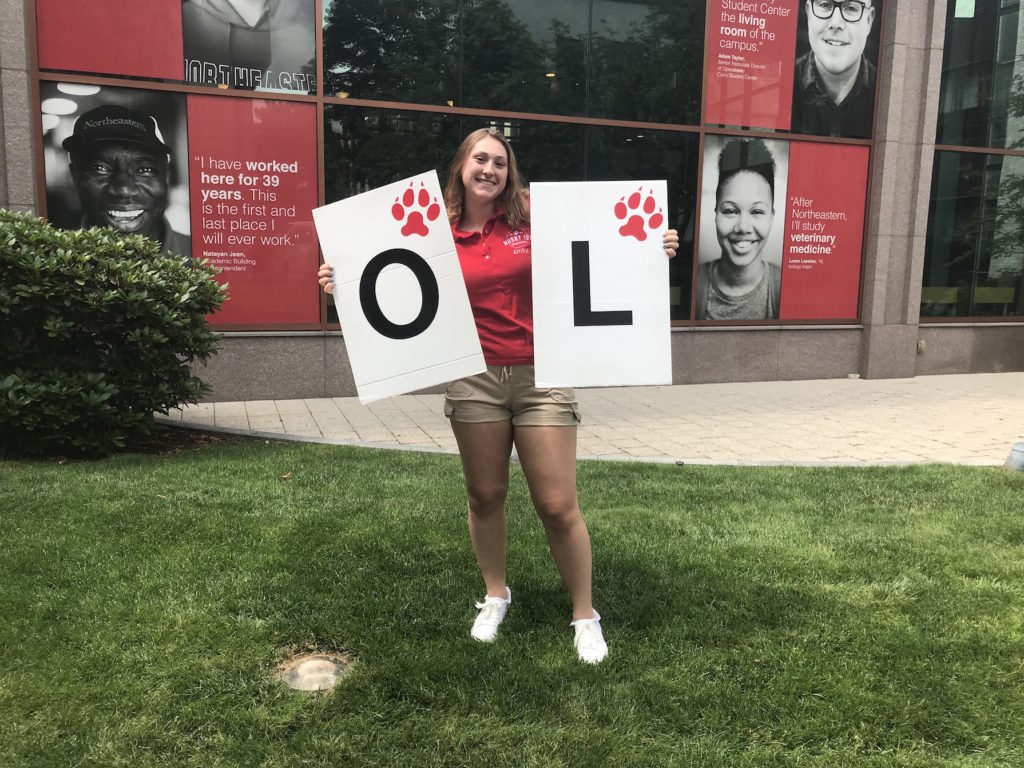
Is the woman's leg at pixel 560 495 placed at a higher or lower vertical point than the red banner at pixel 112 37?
lower

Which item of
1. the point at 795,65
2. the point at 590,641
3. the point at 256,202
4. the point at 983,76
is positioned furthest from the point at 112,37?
the point at 983,76

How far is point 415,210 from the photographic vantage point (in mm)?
2979

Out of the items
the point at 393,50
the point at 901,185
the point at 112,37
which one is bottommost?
the point at 901,185

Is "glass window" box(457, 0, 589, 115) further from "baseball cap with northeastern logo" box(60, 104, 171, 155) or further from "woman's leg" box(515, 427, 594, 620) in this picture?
"woman's leg" box(515, 427, 594, 620)

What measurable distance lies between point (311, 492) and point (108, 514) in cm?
113

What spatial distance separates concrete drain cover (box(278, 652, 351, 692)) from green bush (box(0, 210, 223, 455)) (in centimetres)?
350

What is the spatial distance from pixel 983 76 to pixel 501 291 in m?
11.6

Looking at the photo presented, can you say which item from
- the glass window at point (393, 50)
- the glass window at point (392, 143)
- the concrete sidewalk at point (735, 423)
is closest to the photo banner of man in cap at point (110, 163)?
the glass window at point (392, 143)

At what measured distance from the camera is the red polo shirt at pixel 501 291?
3.00 meters

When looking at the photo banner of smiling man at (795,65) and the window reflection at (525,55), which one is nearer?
the window reflection at (525,55)

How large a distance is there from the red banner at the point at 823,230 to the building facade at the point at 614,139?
0.04m

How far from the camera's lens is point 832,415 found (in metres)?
8.41

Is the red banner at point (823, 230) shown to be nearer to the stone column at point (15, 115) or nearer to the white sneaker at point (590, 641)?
the white sneaker at point (590, 641)

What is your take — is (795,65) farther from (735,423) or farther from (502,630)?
(502,630)
